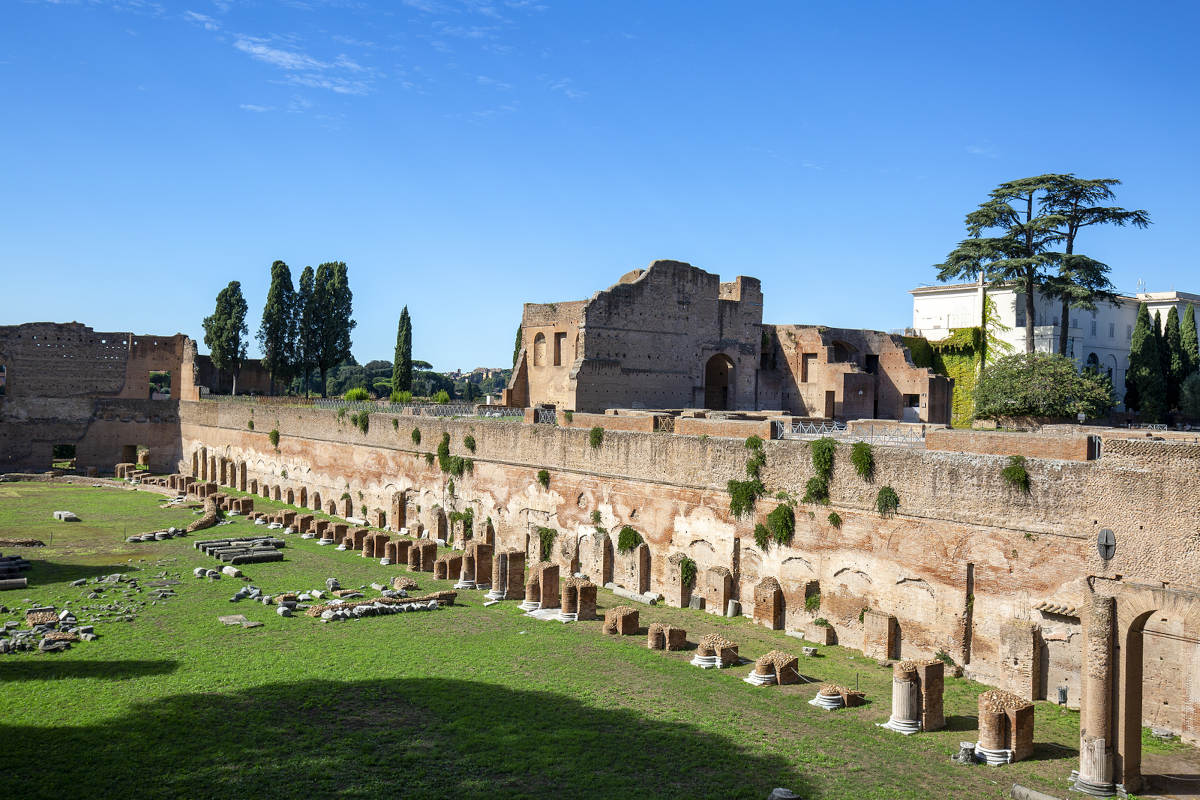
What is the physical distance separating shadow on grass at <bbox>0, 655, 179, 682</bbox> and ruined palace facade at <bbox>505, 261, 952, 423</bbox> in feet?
53.9

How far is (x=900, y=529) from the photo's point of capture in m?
13.9

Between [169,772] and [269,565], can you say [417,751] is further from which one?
[269,565]

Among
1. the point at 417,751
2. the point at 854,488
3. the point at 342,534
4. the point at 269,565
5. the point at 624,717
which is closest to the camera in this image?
the point at 417,751

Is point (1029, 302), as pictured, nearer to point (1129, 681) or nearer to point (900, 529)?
point (900, 529)

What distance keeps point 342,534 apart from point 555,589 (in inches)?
353

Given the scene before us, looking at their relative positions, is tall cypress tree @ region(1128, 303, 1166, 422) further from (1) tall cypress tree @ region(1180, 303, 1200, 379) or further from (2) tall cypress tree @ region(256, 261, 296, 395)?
Result: (2) tall cypress tree @ region(256, 261, 296, 395)

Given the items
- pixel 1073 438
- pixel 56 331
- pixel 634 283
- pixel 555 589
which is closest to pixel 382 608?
pixel 555 589

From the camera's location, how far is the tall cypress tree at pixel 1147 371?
32562 millimetres

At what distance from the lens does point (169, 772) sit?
9008mm

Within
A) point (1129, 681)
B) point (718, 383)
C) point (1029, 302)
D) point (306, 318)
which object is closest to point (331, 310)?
point (306, 318)

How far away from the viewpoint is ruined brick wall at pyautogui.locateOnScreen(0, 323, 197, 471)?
127ft

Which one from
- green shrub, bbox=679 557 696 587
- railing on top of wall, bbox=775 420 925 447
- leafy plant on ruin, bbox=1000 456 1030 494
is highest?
railing on top of wall, bbox=775 420 925 447

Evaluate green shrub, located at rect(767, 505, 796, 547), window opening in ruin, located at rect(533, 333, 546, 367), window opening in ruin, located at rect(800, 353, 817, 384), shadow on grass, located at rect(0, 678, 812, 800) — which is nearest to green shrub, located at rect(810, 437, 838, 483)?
green shrub, located at rect(767, 505, 796, 547)

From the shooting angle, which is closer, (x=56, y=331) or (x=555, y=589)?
(x=555, y=589)
